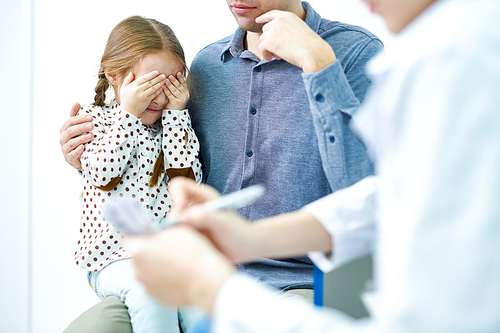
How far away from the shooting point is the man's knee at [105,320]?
909 mm

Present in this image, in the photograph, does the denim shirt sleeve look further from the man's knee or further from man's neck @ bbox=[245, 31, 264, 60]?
the man's knee

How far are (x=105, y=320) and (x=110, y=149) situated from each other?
0.41 meters

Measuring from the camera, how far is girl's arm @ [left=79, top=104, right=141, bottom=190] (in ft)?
3.63

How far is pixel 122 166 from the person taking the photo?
1138 mm

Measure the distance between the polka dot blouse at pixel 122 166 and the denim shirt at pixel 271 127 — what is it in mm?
84

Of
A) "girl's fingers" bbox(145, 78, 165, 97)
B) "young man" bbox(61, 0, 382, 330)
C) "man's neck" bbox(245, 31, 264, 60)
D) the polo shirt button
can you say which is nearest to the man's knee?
"young man" bbox(61, 0, 382, 330)

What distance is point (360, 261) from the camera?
2.45 ft

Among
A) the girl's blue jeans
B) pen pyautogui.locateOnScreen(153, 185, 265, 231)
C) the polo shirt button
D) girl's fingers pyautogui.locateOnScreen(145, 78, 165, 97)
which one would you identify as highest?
pen pyautogui.locateOnScreen(153, 185, 265, 231)

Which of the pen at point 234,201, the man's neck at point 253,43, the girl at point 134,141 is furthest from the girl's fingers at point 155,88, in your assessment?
the pen at point 234,201

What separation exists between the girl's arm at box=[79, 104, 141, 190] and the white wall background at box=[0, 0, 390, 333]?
0.60m

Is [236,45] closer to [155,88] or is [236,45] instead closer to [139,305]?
[155,88]

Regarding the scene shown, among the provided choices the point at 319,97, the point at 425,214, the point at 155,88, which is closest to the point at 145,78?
the point at 155,88

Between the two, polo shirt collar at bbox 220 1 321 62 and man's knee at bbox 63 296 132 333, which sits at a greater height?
polo shirt collar at bbox 220 1 321 62

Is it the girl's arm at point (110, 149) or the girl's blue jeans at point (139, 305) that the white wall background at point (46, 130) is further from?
the girl's blue jeans at point (139, 305)
